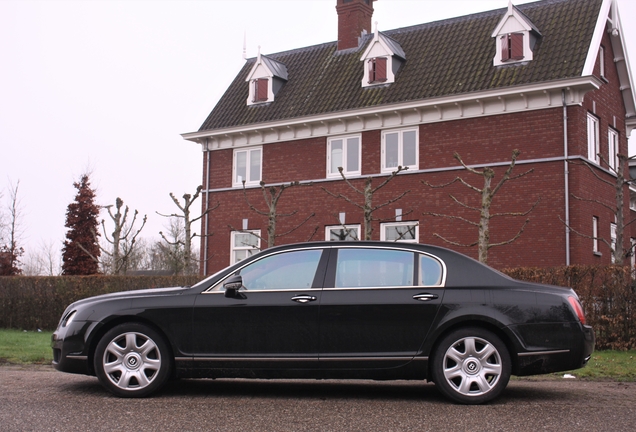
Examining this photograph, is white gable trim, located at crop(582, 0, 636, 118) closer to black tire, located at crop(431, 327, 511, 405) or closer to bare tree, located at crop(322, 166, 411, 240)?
bare tree, located at crop(322, 166, 411, 240)

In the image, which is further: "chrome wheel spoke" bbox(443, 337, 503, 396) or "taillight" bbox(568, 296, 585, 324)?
"taillight" bbox(568, 296, 585, 324)

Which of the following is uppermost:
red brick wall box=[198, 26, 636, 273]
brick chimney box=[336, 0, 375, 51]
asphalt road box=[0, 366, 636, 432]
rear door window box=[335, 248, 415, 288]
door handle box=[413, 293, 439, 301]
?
brick chimney box=[336, 0, 375, 51]

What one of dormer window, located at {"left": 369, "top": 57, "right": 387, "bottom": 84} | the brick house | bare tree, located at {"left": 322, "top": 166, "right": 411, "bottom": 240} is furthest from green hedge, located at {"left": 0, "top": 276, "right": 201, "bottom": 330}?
dormer window, located at {"left": 369, "top": 57, "right": 387, "bottom": 84}

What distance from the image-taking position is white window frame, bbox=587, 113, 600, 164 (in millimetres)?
22859

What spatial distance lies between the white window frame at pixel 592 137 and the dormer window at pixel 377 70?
6828mm

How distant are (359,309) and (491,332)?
1.27 meters

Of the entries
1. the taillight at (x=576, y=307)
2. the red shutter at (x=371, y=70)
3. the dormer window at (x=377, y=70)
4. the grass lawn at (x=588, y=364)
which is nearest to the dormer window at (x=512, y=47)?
the dormer window at (x=377, y=70)

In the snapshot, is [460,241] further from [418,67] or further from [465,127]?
[418,67]

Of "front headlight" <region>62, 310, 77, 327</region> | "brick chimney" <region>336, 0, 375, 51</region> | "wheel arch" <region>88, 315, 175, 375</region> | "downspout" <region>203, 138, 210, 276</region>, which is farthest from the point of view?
"brick chimney" <region>336, 0, 375, 51</region>

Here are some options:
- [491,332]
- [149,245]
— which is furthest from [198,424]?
[149,245]

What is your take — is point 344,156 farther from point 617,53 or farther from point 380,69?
point 617,53

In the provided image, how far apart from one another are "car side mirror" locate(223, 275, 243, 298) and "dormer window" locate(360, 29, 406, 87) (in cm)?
1908

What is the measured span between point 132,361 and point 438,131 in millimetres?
17919

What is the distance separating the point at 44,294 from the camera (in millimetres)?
19328
